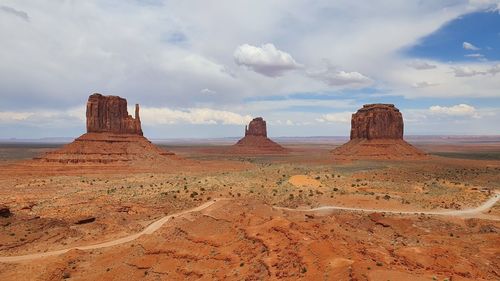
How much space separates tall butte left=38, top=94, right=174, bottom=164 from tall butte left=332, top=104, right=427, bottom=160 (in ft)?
210

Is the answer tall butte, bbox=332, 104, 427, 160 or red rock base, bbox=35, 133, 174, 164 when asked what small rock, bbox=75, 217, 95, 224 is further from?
tall butte, bbox=332, 104, 427, 160

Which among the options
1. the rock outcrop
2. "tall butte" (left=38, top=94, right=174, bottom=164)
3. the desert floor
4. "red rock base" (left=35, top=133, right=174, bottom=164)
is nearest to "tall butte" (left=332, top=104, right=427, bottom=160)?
the desert floor

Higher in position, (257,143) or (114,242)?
(257,143)

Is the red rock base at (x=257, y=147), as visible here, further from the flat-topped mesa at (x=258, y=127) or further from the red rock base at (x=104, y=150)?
the red rock base at (x=104, y=150)

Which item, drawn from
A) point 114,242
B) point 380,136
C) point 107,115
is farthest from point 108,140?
point 380,136

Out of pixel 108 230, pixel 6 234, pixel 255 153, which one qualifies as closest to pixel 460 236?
pixel 108 230

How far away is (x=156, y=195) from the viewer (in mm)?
53031

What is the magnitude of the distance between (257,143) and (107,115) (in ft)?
329

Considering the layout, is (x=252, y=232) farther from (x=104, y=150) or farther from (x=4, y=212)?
(x=104, y=150)

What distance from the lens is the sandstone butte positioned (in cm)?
18412

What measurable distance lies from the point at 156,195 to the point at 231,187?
10.8 m

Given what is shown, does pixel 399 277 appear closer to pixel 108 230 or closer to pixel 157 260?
pixel 157 260

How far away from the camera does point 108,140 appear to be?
3935 inches

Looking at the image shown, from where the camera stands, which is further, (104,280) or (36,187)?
(36,187)
